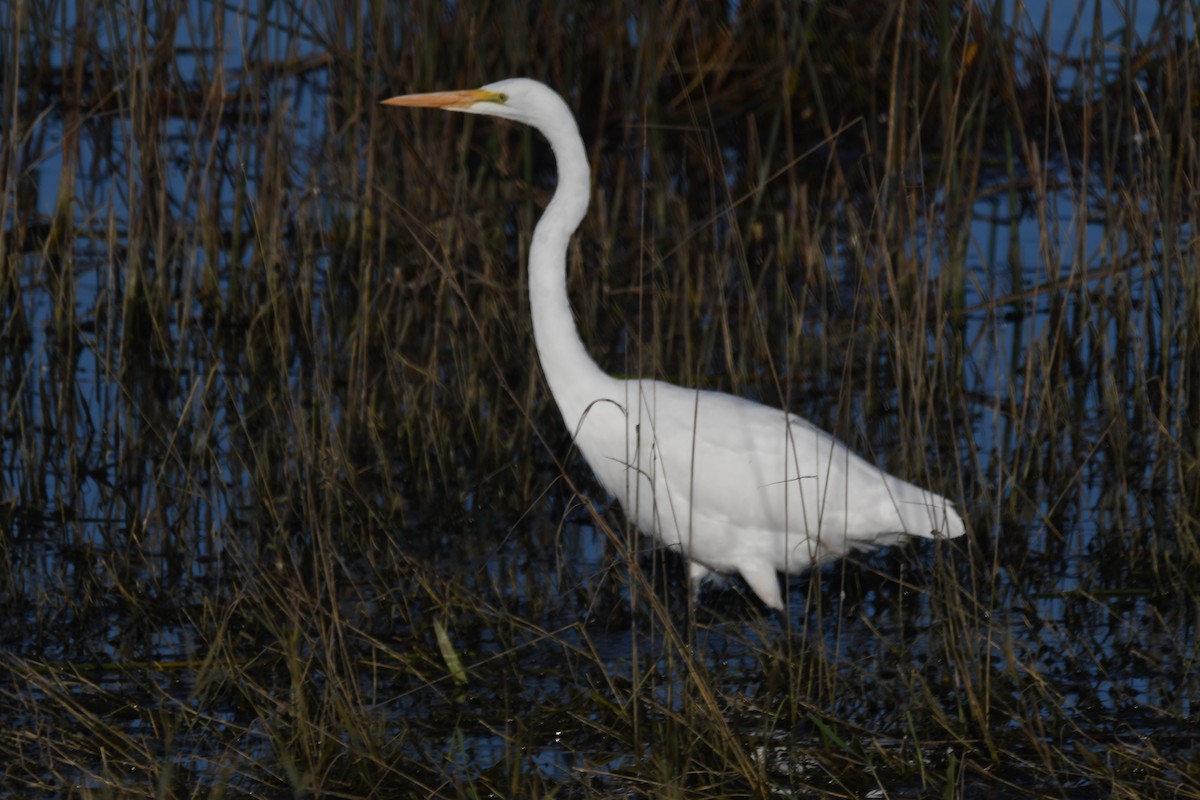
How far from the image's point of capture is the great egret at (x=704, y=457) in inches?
148

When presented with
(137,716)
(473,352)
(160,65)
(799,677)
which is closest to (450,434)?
(473,352)

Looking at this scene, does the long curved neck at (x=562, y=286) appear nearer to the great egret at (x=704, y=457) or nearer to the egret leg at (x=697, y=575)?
the great egret at (x=704, y=457)

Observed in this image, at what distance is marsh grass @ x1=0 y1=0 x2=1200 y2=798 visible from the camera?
9.50ft

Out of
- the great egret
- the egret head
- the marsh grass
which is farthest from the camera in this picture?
the egret head

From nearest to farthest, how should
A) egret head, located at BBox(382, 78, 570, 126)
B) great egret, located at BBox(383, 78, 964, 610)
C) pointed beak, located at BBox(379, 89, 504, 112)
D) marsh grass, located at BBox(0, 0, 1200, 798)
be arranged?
marsh grass, located at BBox(0, 0, 1200, 798), great egret, located at BBox(383, 78, 964, 610), egret head, located at BBox(382, 78, 570, 126), pointed beak, located at BBox(379, 89, 504, 112)

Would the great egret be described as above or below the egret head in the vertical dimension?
below

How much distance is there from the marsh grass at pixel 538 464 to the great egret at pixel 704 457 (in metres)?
0.14

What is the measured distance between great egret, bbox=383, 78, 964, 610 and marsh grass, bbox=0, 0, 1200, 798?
144 mm

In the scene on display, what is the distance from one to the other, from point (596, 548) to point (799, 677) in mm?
1348

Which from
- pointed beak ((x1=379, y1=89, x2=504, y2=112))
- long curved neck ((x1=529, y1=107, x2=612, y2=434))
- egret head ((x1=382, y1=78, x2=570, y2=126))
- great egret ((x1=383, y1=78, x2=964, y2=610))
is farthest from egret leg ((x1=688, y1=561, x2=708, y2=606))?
pointed beak ((x1=379, y1=89, x2=504, y2=112))

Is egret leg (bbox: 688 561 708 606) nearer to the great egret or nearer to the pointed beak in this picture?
the great egret

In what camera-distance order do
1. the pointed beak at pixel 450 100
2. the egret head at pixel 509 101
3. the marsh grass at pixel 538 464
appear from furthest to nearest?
the pointed beak at pixel 450 100
the egret head at pixel 509 101
the marsh grass at pixel 538 464

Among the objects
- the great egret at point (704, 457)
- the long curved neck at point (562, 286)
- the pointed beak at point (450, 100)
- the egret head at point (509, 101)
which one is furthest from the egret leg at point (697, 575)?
the pointed beak at point (450, 100)

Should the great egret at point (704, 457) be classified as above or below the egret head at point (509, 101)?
below
